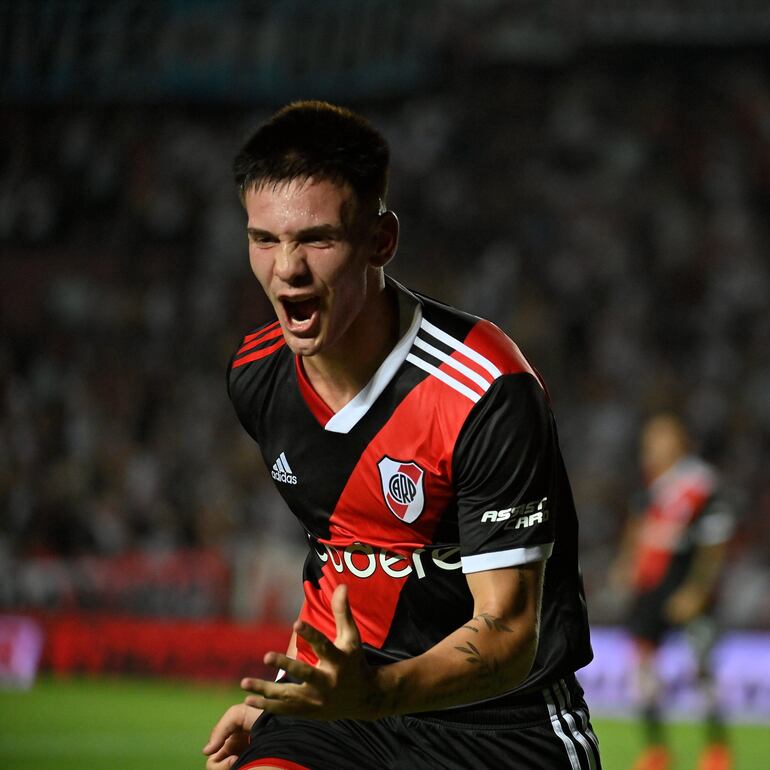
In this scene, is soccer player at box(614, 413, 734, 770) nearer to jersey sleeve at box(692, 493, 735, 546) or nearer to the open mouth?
jersey sleeve at box(692, 493, 735, 546)

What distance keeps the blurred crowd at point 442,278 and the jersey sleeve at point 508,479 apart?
399 inches

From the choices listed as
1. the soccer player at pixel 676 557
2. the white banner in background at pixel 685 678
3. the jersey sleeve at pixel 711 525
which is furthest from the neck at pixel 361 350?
the white banner in background at pixel 685 678

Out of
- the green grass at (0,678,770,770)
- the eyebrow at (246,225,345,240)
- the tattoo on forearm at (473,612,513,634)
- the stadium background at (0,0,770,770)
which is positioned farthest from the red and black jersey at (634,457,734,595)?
the eyebrow at (246,225,345,240)

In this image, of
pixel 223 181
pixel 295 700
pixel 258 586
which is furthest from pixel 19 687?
pixel 295 700

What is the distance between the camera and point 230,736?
10.3ft

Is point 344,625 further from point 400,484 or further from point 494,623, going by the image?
point 400,484

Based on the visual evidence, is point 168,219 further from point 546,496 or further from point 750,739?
point 546,496

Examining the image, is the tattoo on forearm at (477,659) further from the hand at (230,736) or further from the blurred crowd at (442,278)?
the blurred crowd at (442,278)

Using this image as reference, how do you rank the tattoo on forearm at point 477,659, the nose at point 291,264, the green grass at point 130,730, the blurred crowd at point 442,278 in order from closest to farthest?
the tattoo on forearm at point 477,659 → the nose at point 291,264 → the green grass at point 130,730 → the blurred crowd at point 442,278

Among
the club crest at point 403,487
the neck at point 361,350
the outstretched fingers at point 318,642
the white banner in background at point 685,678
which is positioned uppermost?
the neck at point 361,350

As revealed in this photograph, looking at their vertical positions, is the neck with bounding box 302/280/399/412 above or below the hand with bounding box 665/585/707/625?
above

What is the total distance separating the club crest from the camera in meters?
2.80

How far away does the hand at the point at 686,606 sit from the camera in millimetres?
8523

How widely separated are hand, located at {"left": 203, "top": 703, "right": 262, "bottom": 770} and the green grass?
529cm
